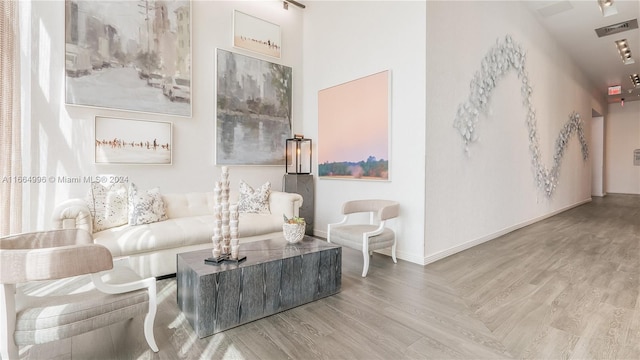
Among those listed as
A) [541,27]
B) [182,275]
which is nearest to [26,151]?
[182,275]

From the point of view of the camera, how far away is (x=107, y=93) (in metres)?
3.38

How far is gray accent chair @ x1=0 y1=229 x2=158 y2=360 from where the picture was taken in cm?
130

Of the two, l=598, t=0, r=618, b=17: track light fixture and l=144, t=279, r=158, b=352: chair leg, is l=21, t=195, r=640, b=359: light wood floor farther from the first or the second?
l=598, t=0, r=618, b=17: track light fixture

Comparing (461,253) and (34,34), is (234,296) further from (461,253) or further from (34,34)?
(34,34)

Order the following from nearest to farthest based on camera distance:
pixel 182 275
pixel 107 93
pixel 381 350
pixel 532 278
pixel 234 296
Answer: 1. pixel 381 350
2. pixel 234 296
3. pixel 182 275
4. pixel 532 278
5. pixel 107 93

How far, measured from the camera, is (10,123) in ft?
9.30

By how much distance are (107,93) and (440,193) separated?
410 cm

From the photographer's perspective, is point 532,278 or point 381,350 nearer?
point 381,350

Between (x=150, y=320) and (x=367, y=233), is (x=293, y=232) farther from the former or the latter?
(x=150, y=320)

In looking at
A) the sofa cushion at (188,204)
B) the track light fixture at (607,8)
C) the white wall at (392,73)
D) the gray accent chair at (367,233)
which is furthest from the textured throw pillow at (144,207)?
the track light fixture at (607,8)

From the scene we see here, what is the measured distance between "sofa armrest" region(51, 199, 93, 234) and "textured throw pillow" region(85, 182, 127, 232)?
0.15m

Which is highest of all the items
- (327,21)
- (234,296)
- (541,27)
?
(541,27)

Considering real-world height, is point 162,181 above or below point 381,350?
above

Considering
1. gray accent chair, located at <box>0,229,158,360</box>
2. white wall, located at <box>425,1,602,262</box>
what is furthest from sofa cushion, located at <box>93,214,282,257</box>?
white wall, located at <box>425,1,602,262</box>
